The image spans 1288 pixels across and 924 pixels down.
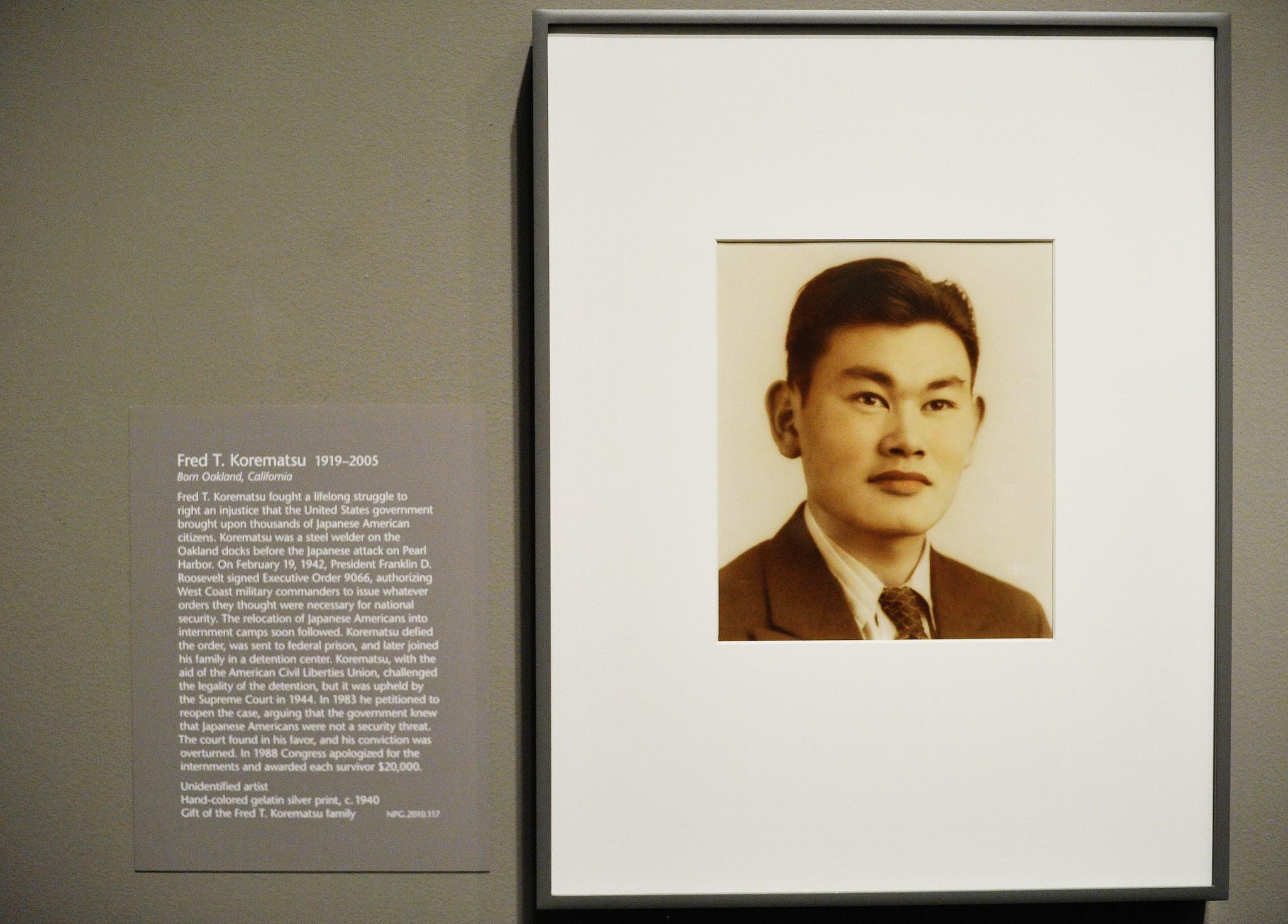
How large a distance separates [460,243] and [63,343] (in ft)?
1.05

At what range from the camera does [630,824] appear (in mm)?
595

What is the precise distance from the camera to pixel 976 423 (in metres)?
0.59

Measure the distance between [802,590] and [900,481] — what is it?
0.11m

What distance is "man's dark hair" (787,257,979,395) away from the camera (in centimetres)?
59

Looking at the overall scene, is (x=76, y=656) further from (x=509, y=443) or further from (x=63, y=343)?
(x=509, y=443)

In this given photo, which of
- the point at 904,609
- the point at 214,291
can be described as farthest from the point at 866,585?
the point at 214,291

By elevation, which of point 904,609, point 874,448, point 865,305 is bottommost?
point 904,609

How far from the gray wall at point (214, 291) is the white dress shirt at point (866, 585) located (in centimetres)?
25

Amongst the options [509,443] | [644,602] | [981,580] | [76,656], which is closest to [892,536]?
[981,580]

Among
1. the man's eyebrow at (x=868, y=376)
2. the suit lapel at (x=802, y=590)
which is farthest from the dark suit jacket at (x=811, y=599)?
the man's eyebrow at (x=868, y=376)

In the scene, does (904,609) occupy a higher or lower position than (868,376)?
lower

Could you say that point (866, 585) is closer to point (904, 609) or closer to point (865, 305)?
point (904, 609)

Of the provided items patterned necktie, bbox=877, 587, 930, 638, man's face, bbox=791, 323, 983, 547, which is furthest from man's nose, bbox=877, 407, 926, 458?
patterned necktie, bbox=877, 587, 930, 638

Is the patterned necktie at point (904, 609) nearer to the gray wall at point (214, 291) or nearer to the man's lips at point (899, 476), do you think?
the man's lips at point (899, 476)
